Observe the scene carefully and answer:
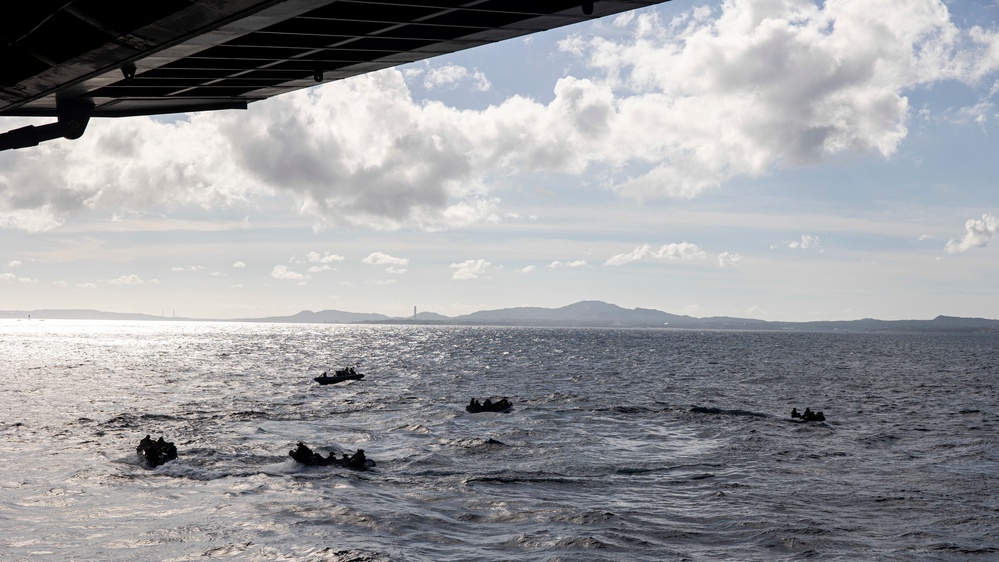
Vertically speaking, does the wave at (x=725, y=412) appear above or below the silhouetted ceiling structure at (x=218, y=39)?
below

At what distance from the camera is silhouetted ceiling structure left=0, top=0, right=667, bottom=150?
44.5 feet

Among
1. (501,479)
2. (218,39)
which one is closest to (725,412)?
(501,479)

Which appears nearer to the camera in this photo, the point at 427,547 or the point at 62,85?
the point at 62,85

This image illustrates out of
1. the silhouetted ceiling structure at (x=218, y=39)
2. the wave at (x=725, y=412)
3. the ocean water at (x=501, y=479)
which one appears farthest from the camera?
the wave at (x=725, y=412)

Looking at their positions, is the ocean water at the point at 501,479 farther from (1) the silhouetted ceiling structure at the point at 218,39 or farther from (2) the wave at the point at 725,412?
(1) the silhouetted ceiling structure at the point at 218,39

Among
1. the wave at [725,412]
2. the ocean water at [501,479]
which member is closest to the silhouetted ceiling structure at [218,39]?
the ocean water at [501,479]

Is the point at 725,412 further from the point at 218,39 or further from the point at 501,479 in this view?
the point at 218,39

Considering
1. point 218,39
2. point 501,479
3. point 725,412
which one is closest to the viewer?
point 218,39

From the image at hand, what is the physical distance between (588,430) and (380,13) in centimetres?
3416

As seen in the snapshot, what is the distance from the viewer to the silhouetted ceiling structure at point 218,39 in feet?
44.5

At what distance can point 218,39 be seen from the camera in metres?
14.8

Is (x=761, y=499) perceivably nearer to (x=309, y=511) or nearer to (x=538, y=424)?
(x=309, y=511)

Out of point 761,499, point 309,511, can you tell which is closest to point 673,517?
point 761,499

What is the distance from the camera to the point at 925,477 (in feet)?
106
